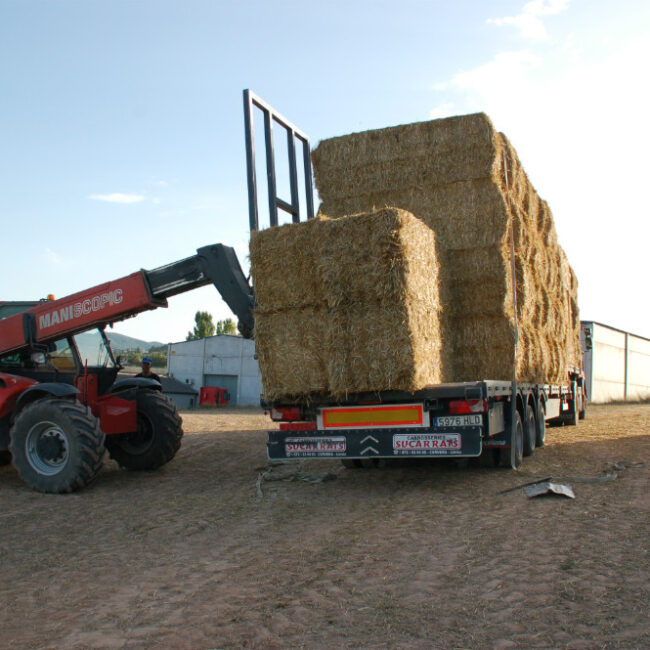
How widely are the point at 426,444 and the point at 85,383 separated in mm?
4765

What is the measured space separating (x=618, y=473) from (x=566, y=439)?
4.58 meters

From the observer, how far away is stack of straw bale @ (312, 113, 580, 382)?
29.7 ft

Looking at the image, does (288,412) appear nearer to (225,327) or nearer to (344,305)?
(344,305)

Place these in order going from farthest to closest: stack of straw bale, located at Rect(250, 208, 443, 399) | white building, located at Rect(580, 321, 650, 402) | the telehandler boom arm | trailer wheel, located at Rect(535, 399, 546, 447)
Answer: white building, located at Rect(580, 321, 650, 402)
trailer wheel, located at Rect(535, 399, 546, 447)
the telehandler boom arm
stack of straw bale, located at Rect(250, 208, 443, 399)

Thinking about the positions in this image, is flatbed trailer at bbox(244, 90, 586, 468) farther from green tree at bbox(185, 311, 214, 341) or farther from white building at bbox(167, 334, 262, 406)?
green tree at bbox(185, 311, 214, 341)

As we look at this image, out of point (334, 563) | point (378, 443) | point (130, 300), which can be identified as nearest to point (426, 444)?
point (378, 443)

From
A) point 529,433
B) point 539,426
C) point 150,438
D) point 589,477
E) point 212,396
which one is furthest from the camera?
point 212,396

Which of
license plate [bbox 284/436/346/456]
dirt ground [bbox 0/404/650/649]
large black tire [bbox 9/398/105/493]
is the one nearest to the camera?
dirt ground [bbox 0/404/650/649]

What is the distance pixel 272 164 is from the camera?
9.00 m

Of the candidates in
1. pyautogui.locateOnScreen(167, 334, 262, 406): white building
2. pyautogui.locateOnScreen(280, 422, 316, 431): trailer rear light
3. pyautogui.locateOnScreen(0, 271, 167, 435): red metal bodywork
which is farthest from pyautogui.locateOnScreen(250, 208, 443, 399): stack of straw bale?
pyautogui.locateOnScreen(167, 334, 262, 406): white building

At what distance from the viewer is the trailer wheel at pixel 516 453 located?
8.49m

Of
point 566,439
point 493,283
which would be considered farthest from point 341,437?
point 566,439

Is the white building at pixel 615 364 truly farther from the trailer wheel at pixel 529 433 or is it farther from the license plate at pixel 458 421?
the license plate at pixel 458 421

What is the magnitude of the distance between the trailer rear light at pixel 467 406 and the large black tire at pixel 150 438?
4061 millimetres
